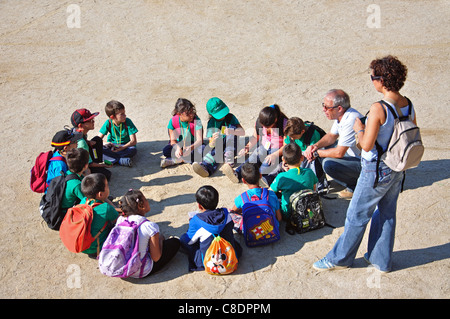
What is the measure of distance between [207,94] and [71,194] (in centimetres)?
428

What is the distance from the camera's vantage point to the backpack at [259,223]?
5309mm

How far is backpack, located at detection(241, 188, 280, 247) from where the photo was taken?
Result: 531 cm

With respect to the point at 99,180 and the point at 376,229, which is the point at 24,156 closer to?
the point at 99,180

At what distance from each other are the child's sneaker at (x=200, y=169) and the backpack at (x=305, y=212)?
66.5 inches

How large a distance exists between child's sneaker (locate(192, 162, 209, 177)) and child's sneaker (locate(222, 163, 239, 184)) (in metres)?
0.33

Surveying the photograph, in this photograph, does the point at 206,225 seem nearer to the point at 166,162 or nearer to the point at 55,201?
the point at 55,201

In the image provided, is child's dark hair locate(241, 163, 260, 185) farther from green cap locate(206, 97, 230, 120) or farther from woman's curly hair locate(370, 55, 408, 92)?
woman's curly hair locate(370, 55, 408, 92)

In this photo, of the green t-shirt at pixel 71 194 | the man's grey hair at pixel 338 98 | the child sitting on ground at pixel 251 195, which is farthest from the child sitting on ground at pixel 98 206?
the man's grey hair at pixel 338 98

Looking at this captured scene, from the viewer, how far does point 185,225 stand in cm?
596

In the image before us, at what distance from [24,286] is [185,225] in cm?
198

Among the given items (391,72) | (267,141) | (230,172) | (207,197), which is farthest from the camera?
(267,141)

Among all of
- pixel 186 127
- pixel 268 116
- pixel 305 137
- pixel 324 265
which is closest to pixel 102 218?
pixel 324 265

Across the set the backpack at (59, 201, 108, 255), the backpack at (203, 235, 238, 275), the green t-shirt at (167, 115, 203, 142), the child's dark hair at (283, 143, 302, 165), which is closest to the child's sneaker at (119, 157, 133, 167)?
the green t-shirt at (167, 115, 203, 142)

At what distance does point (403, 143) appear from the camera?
4.21m
